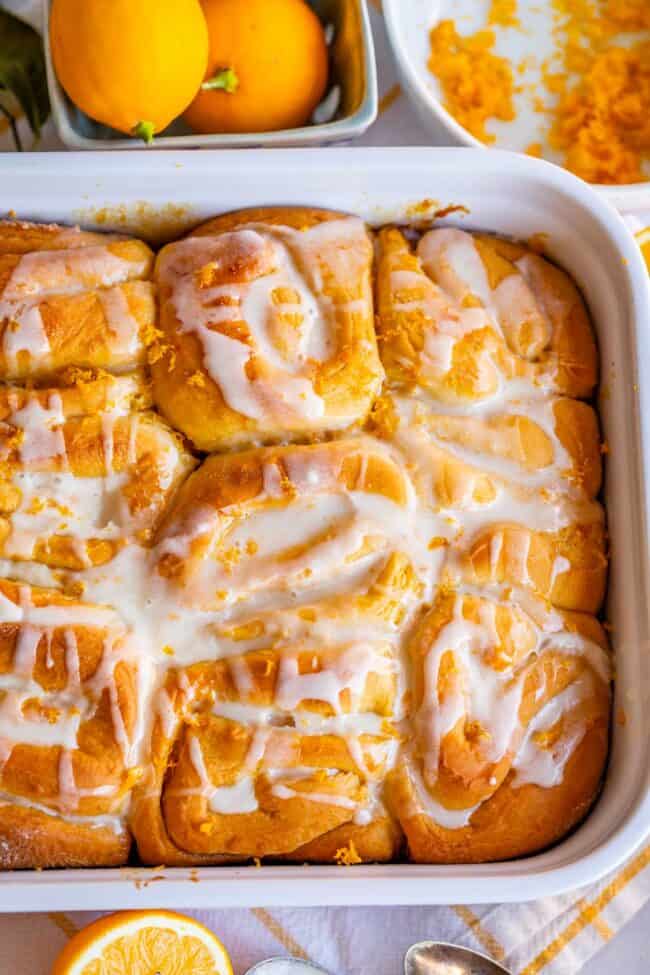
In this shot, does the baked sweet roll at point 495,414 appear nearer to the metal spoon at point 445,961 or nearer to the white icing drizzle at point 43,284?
the white icing drizzle at point 43,284

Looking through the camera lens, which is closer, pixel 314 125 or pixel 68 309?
pixel 68 309

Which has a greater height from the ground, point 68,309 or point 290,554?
point 68,309

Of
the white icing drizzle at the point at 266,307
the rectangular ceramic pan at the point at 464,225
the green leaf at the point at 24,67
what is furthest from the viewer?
the green leaf at the point at 24,67

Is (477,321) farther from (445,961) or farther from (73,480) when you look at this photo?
(445,961)

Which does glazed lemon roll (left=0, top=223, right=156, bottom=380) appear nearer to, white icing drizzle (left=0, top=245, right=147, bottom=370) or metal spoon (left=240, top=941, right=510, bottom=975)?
white icing drizzle (left=0, top=245, right=147, bottom=370)

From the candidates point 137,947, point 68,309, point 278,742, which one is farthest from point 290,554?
point 137,947

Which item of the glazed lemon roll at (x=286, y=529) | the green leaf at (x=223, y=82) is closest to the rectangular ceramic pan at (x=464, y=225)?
the green leaf at (x=223, y=82)

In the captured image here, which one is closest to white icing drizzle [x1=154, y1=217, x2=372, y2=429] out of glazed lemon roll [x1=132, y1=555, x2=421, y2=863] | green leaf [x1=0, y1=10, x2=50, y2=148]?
glazed lemon roll [x1=132, y1=555, x2=421, y2=863]
